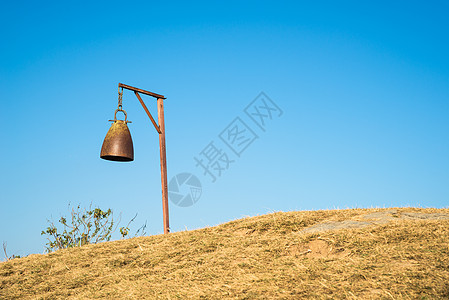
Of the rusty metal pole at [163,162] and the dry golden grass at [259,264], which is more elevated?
the rusty metal pole at [163,162]

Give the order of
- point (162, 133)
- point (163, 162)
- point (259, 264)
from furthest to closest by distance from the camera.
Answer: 1. point (162, 133)
2. point (163, 162)
3. point (259, 264)

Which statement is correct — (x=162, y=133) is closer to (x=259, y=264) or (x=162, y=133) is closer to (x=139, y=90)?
(x=139, y=90)

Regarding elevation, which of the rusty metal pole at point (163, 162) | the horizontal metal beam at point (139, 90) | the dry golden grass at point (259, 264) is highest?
the horizontal metal beam at point (139, 90)

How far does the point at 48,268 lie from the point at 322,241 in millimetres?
6275

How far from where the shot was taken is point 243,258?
22.6 ft

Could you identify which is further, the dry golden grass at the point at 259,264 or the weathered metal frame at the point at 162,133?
the weathered metal frame at the point at 162,133

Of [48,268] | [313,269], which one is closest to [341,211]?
[313,269]

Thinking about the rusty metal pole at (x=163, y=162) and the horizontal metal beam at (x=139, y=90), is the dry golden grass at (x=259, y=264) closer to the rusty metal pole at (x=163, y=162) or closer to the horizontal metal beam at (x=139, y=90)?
the rusty metal pole at (x=163, y=162)

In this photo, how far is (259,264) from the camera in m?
6.36

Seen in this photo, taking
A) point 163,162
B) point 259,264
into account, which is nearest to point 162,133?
point 163,162

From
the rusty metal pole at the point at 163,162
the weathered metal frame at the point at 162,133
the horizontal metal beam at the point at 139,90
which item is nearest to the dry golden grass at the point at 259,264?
the rusty metal pole at the point at 163,162

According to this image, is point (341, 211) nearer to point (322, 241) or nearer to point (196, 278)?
point (322, 241)

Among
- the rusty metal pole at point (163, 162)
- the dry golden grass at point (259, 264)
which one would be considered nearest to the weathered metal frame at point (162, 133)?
the rusty metal pole at point (163, 162)

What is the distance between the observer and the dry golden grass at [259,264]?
498 centimetres
